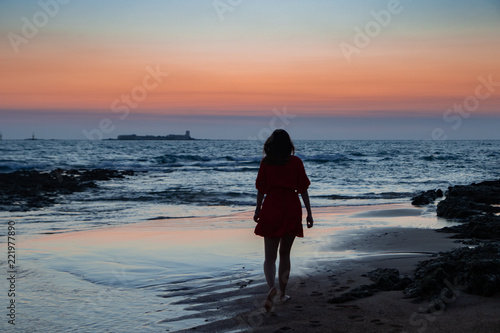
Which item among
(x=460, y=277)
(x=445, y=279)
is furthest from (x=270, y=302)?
(x=460, y=277)

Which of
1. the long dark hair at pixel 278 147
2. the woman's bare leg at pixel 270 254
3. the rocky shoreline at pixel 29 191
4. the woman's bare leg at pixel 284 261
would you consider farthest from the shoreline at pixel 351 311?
the rocky shoreline at pixel 29 191

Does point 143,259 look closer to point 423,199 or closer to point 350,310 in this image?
point 350,310

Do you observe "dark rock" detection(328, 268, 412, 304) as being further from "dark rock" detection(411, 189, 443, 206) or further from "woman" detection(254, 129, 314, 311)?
"dark rock" detection(411, 189, 443, 206)

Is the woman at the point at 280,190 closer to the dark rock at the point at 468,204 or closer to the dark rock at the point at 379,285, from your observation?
the dark rock at the point at 379,285

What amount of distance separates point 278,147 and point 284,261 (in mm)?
1170

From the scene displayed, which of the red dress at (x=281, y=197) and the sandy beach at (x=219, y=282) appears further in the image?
the red dress at (x=281, y=197)

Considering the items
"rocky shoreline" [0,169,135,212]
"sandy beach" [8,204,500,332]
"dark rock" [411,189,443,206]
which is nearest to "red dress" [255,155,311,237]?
"sandy beach" [8,204,500,332]

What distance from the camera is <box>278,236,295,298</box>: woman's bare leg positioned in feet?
15.4

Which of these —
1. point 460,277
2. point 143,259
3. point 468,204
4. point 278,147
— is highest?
point 278,147

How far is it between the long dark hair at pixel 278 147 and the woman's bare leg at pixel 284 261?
2.55 feet

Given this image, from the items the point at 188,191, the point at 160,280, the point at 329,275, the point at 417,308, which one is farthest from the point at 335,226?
the point at 188,191

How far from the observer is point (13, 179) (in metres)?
22.0

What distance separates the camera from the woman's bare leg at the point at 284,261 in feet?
15.4

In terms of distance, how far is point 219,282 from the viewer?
554 cm
